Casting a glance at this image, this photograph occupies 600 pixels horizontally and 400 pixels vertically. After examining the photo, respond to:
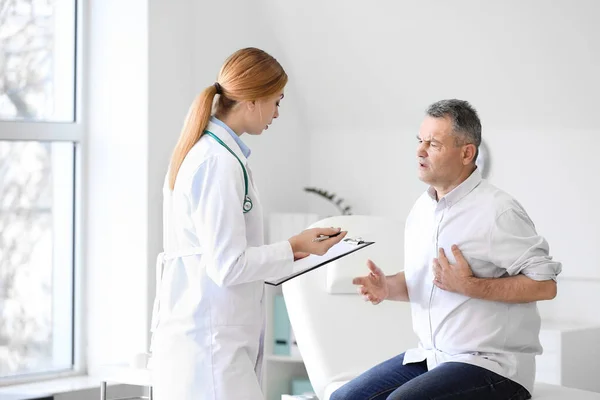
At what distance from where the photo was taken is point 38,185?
377cm

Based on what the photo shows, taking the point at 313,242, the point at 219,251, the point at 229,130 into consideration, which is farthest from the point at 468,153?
the point at 219,251

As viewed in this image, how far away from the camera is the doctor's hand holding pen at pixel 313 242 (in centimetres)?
198

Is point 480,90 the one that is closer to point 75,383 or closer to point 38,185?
point 38,185

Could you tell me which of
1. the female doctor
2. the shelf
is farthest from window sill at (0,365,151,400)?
the female doctor

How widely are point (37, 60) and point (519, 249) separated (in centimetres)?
239

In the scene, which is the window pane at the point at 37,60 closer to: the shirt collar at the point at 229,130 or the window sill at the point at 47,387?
the window sill at the point at 47,387

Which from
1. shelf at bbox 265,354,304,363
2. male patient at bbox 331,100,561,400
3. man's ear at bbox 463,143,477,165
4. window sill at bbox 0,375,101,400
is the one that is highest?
man's ear at bbox 463,143,477,165

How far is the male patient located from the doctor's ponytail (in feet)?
1.54

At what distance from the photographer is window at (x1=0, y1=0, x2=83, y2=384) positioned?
3678 mm

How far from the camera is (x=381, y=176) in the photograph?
162 inches

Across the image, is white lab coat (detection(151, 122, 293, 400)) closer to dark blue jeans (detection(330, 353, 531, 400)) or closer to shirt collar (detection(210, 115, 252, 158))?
shirt collar (detection(210, 115, 252, 158))

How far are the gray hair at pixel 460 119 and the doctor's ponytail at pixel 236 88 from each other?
453 mm

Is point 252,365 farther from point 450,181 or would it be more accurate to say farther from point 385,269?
point 385,269

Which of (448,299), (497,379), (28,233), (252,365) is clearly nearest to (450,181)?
(448,299)
